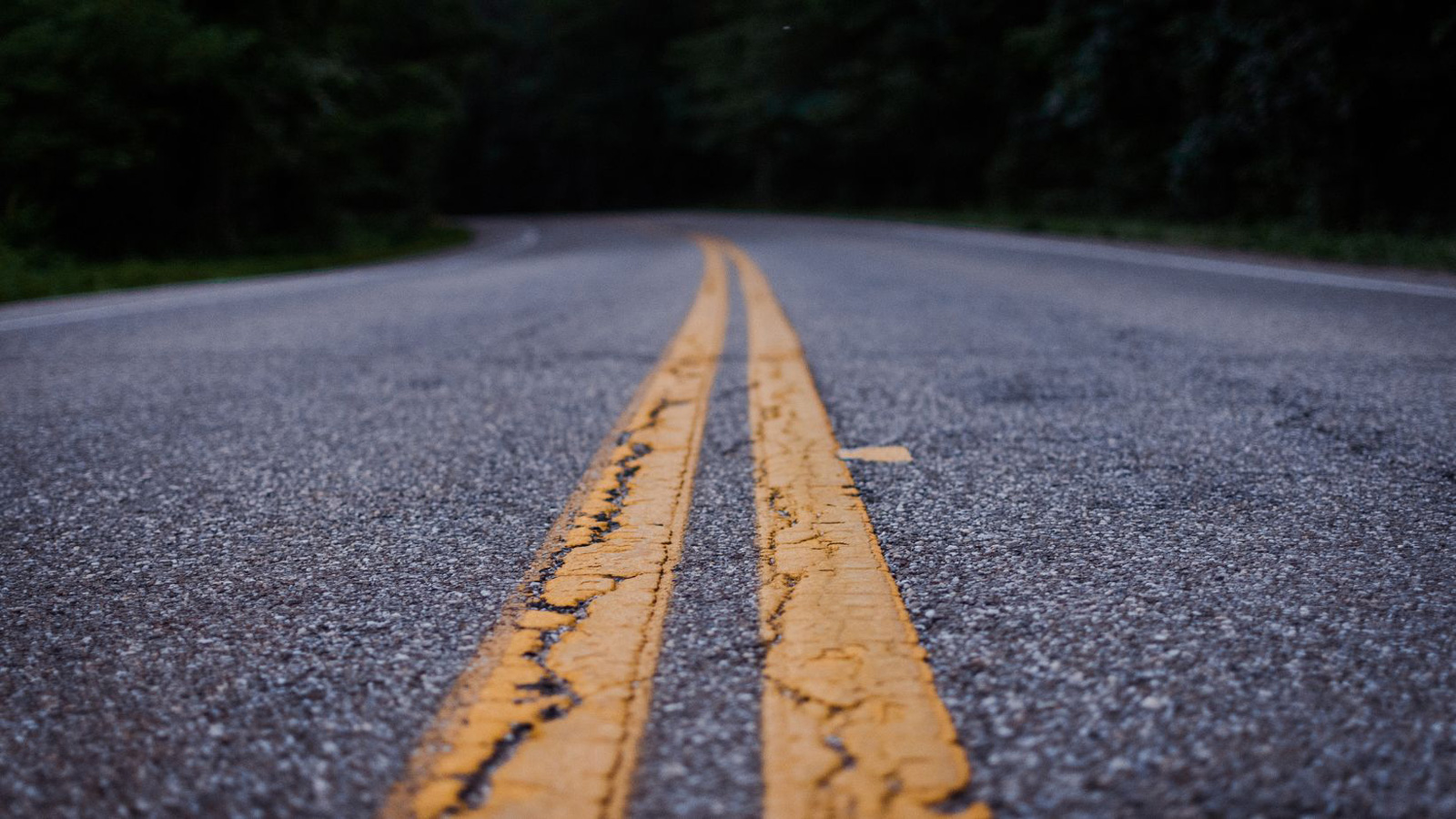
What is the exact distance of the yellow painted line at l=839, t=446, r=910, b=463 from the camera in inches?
86.5

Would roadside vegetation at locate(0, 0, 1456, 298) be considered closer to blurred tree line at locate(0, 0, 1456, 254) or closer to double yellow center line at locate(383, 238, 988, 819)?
blurred tree line at locate(0, 0, 1456, 254)

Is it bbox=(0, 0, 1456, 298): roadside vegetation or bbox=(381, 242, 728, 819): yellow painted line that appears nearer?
bbox=(381, 242, 728, 819): yellow painted line

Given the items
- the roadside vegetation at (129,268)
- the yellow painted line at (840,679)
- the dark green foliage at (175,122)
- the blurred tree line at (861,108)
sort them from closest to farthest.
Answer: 1. the yellow painted line at (840,679)
2. the roadside vegetation at (129,268)
3. the dark green foliage at (175,122)
4. the blurred tree line at (861,108)

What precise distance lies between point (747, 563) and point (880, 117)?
94.3 ft

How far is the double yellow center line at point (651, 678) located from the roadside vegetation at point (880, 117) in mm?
8483

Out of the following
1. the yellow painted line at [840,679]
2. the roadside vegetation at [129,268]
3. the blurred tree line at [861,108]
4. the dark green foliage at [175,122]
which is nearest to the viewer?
the yellow painted line at [840,679]

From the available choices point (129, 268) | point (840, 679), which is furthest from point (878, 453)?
point (129, 268)

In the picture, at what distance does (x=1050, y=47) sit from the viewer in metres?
19.0

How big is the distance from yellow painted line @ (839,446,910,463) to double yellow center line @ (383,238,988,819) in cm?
18

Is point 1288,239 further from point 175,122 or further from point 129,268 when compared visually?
point 175,122

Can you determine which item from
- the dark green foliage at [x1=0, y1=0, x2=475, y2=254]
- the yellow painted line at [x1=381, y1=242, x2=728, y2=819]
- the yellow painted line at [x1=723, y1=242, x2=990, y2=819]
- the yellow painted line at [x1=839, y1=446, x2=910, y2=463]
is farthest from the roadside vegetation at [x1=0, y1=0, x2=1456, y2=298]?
the yellow painted line at [x1=723, y1=242, x2=990, y2=819]

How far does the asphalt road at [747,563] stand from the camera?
1.00 meters

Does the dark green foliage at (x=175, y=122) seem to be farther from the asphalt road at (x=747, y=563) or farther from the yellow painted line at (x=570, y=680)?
the yellow painted line at (x=570, y=680)

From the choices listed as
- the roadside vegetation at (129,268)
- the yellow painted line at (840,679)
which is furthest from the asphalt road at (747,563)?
the roadside vegetation at (129,268)
